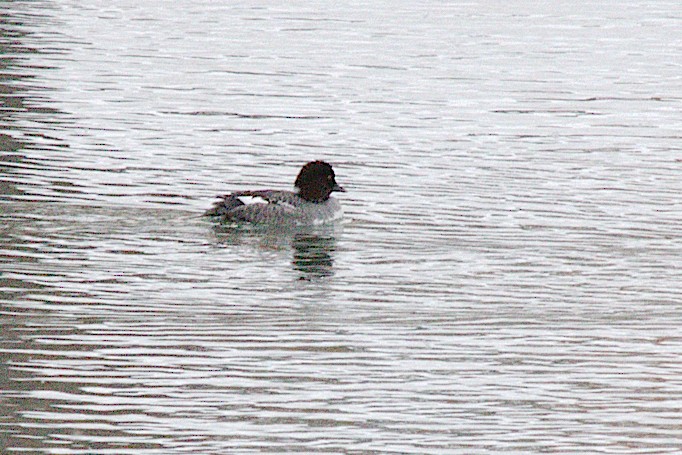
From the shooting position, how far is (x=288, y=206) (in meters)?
20.6

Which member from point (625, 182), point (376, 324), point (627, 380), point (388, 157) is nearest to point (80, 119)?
point (388, 157)

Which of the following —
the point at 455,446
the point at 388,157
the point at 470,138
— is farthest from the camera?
the point at 470,138

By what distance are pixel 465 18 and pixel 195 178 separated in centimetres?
2404

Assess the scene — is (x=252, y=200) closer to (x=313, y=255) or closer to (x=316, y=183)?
(x=316, y=183)

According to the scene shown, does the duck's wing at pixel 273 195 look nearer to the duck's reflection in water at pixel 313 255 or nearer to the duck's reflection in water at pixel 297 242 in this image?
the duck's reflection in water at pixel 297 242

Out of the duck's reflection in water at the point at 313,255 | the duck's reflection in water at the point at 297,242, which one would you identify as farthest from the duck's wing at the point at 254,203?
the duck's reflection in water at the point at 313,255

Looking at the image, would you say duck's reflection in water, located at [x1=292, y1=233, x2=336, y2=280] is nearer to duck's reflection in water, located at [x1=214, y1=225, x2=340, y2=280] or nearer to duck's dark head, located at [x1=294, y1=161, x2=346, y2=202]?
duck's reflection in water, located at [x1=214, y1=225, x2=340, y2=280]

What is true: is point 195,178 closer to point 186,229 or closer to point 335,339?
point 186,229

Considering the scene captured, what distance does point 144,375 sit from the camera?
1336cm

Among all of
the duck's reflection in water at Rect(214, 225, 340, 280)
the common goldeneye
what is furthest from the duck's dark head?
the duck's reflection in water at Rect(214, 225, 340, 280)

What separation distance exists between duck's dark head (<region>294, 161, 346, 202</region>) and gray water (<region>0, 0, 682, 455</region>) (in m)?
0.43

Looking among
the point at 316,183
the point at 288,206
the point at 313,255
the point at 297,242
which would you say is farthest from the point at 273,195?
the point at 313,255

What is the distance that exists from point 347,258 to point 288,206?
220 cm

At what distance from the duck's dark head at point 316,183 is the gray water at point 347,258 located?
1.43 ft
